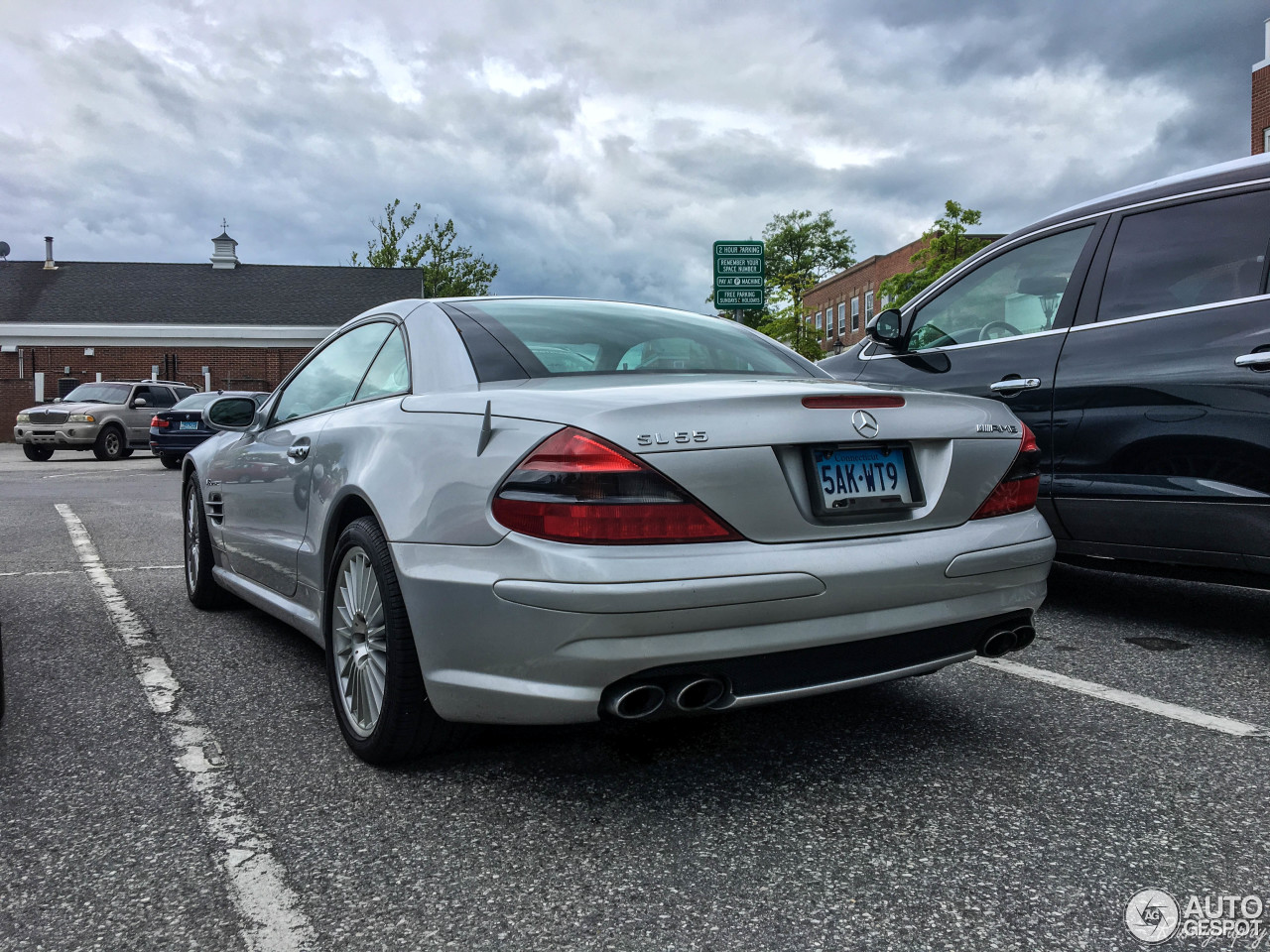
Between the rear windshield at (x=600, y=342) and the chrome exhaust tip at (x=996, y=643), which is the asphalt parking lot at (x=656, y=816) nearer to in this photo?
the chrome exhaust tip at (x=996, y=643)

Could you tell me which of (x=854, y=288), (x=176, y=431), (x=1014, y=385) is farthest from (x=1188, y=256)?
(x=854, y=288)

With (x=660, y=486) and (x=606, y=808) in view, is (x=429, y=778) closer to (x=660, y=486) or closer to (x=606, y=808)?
(x=606, y=808)

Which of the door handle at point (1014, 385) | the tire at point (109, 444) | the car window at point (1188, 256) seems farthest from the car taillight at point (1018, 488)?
the tire at point (109, 444)

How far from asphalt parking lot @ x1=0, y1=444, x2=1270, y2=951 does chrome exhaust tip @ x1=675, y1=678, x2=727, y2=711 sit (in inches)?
12.2

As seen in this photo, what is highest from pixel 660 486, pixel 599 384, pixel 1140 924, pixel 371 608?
pixel 599 384

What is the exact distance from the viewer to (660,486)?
2.32m

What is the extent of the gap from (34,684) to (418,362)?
6.47 feet

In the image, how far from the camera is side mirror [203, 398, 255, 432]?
4430mm

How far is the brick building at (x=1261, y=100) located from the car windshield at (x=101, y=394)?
2529cm

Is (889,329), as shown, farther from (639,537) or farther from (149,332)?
(149,332)

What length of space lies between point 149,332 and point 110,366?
2096 mm

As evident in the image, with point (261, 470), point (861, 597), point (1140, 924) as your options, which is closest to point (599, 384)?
point (861, 597)

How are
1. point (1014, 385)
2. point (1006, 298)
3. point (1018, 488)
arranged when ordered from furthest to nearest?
point (1006, 298)
point (1014, 385)
point (1018, 488)

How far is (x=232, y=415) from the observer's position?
4.47m
